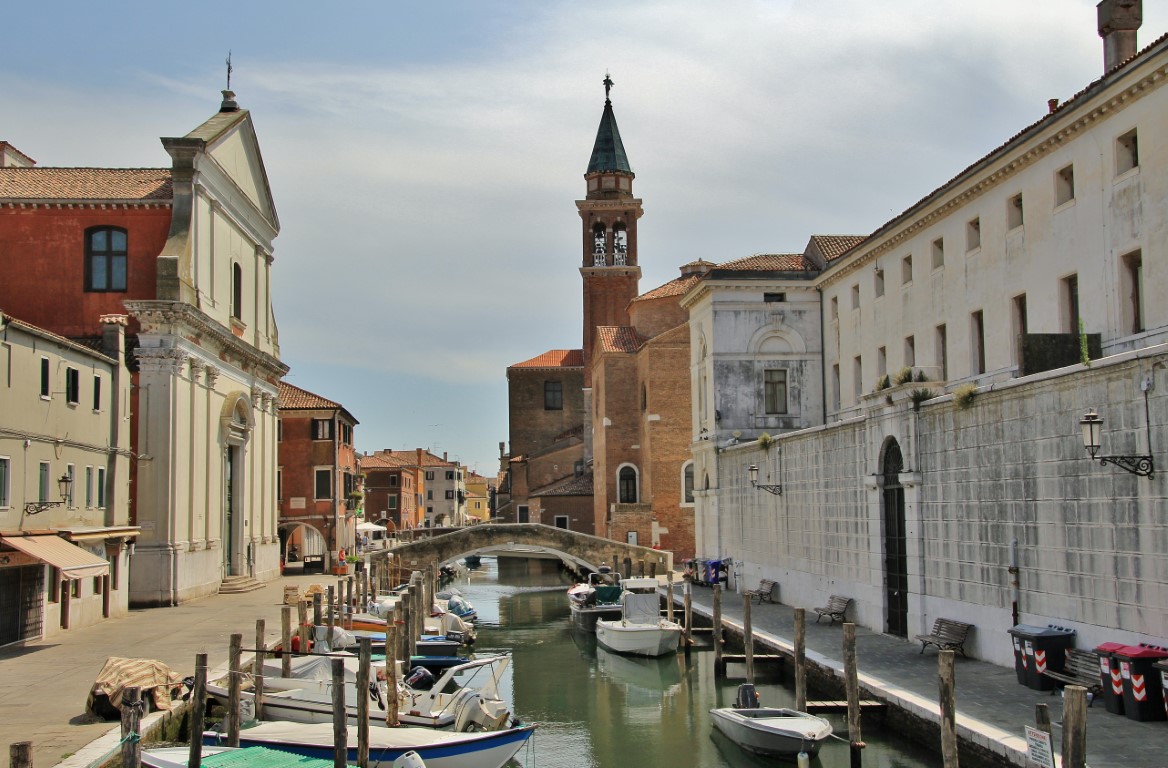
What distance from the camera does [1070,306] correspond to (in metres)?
19.1

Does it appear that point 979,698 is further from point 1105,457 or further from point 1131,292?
point 1131,292

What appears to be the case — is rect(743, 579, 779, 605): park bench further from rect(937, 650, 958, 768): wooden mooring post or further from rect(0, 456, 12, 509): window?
rect(937, 650, 958, 768): wooden mooring post

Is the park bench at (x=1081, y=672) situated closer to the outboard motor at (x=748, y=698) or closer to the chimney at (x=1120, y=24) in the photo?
the outboard motor at (x=748, y=698)

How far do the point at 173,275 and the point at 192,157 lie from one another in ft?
11.1

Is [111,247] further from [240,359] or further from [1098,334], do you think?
[1098,334]

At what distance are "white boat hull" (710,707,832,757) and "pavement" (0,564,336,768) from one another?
7141 millimetres

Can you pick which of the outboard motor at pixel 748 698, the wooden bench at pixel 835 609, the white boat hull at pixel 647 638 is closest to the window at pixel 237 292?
the white boat hull at pixel 647 638

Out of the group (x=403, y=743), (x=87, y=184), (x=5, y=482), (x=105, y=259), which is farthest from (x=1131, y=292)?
(x=87, y=184)

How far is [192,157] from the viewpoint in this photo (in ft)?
94.4

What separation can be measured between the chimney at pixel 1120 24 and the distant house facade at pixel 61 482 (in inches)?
796

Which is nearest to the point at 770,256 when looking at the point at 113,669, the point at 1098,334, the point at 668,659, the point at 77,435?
the point at 668,659

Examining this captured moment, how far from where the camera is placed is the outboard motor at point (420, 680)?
1673 centimetres

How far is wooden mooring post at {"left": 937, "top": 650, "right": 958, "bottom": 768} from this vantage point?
1042 centimetres

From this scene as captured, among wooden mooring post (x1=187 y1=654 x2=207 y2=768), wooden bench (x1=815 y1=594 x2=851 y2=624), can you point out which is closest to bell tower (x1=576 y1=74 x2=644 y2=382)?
wooden bench (x1=815 y1=594 x2=851 y2=624)
